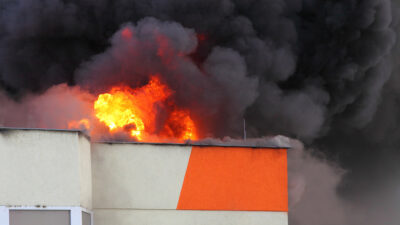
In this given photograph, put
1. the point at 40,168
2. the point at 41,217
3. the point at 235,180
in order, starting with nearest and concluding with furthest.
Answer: the point at 41,217 < the point at 40,168 < the point at 235,180

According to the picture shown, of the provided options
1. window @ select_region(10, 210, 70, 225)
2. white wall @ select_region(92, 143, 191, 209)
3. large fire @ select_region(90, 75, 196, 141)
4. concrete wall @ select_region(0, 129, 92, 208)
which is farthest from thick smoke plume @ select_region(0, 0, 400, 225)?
window @ select_region(10, 210, 70, 225)

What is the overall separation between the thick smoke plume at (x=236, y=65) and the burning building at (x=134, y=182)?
268 inches

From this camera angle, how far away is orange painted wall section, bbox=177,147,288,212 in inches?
719

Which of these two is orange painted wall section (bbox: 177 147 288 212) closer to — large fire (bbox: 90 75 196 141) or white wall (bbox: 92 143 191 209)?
white wall (bbox: 92 143 191 209)

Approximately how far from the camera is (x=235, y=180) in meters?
18.5

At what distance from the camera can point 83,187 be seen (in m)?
16.8

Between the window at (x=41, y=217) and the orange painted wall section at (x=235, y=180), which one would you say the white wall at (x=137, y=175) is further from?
the window at (x=41, y=217)

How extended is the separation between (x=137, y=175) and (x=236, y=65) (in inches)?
475

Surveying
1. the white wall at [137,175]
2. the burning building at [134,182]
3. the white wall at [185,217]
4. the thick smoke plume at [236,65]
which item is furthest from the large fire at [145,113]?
the white wall at [185,217]

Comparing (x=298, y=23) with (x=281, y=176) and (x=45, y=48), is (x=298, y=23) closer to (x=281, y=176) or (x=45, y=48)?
(x=45, y=48)

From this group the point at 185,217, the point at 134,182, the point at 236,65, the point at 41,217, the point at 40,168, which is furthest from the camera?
the point at 236,65

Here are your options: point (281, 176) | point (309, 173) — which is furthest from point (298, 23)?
Result: point (281, 176)

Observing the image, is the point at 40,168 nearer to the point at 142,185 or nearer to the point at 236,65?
the point at 142,185

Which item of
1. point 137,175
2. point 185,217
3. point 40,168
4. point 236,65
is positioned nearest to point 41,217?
point 40,168
